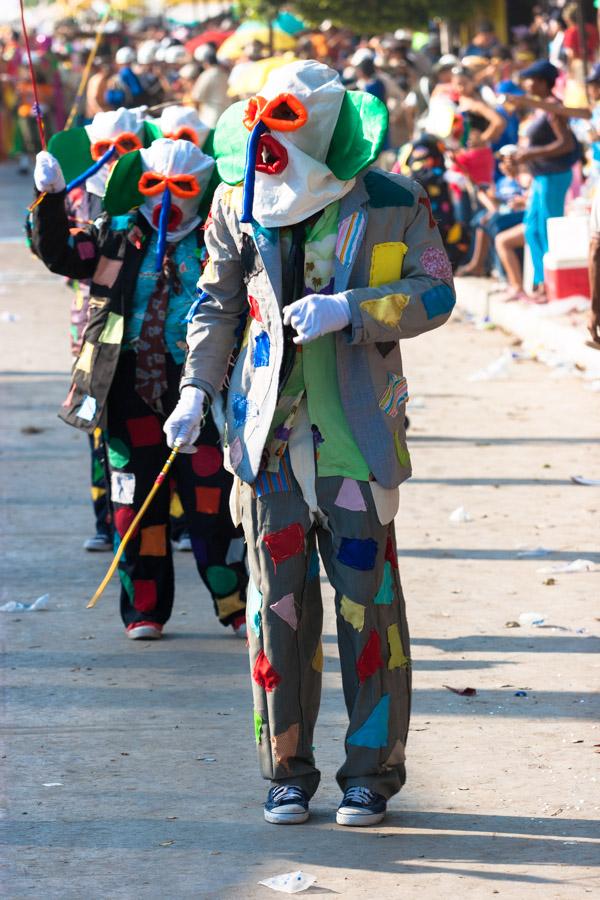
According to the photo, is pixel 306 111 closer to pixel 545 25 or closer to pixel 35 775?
pixel 35 775

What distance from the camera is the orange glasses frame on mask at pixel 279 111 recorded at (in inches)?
169

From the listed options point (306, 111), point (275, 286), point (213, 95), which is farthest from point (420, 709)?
point (213, 95)

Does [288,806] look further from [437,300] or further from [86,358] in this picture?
[86,358]

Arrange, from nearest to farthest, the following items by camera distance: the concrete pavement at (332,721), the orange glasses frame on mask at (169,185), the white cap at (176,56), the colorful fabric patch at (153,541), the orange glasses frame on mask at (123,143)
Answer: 1. the concrete pavement at (332,721)
2. the orange glasses frame on mask at (169,185)
3. the colorful fabric patch at (153,541)
4. the orange glasses frame on mask at (123,143)
5. the white cap at (176,56)

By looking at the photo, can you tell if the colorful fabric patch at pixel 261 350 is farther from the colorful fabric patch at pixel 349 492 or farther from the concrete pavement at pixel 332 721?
the concrete pavement at pixel 332 721

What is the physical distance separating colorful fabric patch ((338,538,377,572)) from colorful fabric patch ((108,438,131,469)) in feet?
7.12

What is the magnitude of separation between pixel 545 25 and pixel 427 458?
591 inches

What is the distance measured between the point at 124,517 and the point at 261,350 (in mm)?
2197

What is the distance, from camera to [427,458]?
954 centimetres

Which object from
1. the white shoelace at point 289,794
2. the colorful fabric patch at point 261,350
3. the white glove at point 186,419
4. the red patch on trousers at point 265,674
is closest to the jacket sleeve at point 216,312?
the white glove at point 186,419

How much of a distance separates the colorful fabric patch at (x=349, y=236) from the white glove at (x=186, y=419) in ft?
1.85

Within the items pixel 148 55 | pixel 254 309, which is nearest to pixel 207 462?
pixel 254 309

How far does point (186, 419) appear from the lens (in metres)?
4.53

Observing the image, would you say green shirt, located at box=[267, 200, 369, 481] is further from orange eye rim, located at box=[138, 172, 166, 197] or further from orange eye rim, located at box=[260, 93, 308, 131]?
orange eye rim, located at box=[138, 172, 166, 197]
